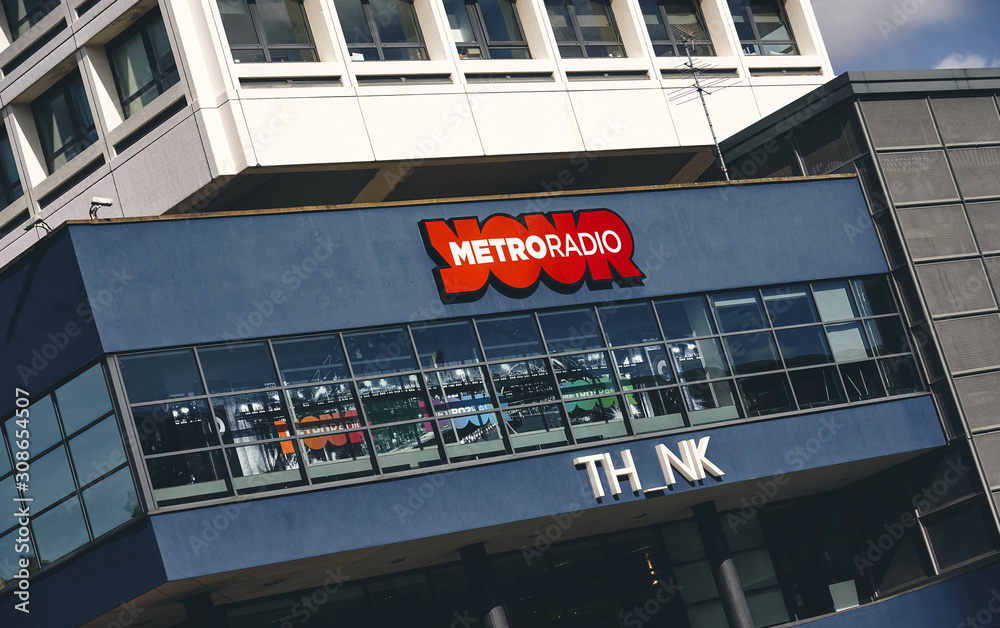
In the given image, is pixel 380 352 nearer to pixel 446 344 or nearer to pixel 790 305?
pixel 446 344

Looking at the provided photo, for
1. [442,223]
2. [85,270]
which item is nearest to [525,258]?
[442,223]

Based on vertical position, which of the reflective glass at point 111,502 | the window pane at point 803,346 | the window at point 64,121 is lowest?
the window pane at point 803,346

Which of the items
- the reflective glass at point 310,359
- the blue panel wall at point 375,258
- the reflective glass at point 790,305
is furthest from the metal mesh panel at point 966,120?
the reflective glass at point 310,359

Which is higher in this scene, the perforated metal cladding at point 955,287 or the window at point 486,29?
the window at point 486,29

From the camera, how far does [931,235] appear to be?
102 feet

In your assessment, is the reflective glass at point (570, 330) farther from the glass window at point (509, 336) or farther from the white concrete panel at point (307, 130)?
the white concrete panel at point (307, 130)

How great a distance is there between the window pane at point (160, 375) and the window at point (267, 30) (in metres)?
9.79

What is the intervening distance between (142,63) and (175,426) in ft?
41.3

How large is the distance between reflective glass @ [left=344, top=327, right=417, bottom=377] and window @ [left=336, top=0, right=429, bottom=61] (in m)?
9.48

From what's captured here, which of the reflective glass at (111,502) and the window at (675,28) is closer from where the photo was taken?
the reflective glass at (111,502)

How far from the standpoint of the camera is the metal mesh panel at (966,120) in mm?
32031

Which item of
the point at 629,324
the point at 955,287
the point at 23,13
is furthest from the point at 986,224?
the point at 23,13

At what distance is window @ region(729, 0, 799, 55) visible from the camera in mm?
38219

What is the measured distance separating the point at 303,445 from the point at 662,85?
17.3 metres
